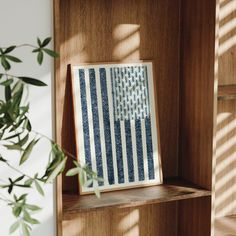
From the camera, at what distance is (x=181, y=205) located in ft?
9.10

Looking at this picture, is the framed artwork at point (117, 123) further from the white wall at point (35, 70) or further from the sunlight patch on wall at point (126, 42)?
the white wall at point (35, 70)

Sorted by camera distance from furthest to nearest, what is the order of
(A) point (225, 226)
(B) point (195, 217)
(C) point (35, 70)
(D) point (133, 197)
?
(A) point (225, 226)
(B) point (195, 217)
(D) point (133, 197)
(C) point (35, 70)

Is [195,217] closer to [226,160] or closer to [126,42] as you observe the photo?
[226,160]

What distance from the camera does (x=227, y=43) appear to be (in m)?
2.79

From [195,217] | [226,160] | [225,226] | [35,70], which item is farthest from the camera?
[226,160]

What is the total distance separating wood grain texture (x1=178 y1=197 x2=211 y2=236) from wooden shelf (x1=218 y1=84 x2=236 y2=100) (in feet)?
1.44

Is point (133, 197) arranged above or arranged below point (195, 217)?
above

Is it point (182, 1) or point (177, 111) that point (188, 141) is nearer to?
point (177, 111)

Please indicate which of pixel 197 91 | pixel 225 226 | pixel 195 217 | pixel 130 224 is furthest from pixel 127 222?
pixel 197 91

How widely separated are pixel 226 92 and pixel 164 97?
0.27 metres

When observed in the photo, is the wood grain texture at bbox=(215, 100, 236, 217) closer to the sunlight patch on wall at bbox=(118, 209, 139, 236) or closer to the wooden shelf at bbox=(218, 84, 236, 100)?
the wooden shelf at bbox=(218, 84, 236, 100)

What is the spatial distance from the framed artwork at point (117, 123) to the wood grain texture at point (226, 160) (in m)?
0.38

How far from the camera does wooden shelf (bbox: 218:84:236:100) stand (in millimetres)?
2566

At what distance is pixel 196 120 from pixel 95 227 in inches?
25.5
